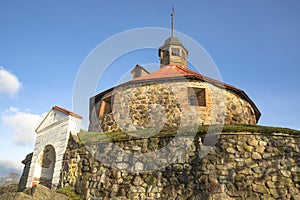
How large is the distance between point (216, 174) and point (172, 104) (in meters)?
5.44

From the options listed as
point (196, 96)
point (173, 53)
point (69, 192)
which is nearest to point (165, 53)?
point (173, 53)

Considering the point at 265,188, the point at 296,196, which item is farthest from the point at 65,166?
the point at 296,196

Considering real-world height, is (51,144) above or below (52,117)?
below

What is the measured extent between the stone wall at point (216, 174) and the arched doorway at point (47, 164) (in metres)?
3.11

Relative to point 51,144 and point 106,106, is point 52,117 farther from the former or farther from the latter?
point 106,106

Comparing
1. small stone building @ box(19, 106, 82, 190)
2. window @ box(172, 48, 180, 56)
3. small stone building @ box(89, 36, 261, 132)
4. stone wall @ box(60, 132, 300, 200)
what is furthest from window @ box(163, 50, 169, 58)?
stone wall @ box(60, 132, 300, 200)

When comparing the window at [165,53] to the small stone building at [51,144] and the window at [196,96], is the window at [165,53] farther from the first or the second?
the small stone building at [51,144]

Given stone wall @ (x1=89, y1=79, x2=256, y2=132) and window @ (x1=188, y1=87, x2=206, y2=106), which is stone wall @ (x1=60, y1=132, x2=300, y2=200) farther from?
window @ (x1=188, y1=87, x2=206, y2=106)

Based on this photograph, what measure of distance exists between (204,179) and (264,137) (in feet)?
6.87

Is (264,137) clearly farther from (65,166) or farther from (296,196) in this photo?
(65,166)

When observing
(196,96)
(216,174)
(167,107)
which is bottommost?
(216,174)

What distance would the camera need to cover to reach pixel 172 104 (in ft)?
39.9

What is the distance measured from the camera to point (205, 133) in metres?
7.61

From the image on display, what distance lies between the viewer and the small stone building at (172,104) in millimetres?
11953
